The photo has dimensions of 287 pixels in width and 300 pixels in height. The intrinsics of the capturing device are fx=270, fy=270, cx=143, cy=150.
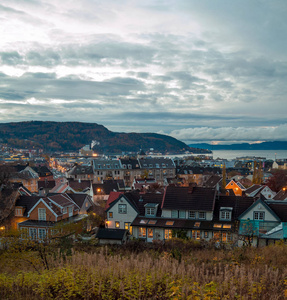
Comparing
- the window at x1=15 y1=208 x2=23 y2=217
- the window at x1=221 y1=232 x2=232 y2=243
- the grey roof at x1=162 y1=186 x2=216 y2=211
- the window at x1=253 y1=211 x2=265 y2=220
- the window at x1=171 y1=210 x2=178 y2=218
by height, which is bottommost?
the window at x1=221 y1=232 x2=232 y2=243

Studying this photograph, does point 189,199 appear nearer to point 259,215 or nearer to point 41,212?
point 259,215

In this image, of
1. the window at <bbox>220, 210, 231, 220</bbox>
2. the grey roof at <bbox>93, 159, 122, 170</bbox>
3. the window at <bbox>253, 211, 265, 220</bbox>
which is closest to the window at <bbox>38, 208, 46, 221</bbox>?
the window at <bbox>220, 210, 231, 220</bbox>

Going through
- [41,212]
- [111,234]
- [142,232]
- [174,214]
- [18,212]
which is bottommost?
[142,232]

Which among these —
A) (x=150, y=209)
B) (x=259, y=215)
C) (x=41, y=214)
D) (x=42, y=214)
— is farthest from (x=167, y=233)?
(x=41, y=214)

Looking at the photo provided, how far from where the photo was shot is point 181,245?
23.2 metres

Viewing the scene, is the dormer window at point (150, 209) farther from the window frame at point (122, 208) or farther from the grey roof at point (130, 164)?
the grey roof at point (130, 164)

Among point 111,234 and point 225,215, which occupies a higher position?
point 225,215

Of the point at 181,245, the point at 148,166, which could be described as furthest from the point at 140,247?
the point at 148,166

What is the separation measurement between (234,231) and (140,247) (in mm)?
10632

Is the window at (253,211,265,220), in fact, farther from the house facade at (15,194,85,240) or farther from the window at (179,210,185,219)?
the house facade at (15,194,85,240)

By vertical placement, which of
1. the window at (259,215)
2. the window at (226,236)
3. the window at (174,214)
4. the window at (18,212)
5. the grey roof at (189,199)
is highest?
the grey roof at (189,199)

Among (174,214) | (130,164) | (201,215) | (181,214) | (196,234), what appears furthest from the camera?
(130,164)

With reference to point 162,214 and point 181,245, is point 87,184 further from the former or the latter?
point 181,245

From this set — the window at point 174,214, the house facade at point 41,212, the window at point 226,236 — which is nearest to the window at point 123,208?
the window at point 174,214
